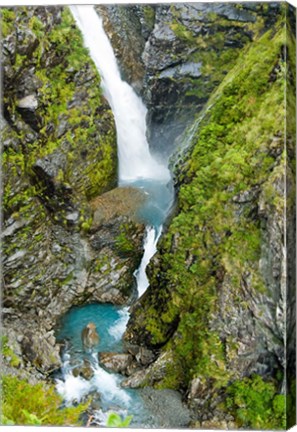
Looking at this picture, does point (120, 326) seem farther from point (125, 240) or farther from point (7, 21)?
point (7, 21)

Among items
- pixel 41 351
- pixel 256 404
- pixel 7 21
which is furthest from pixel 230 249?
pixel 7 21

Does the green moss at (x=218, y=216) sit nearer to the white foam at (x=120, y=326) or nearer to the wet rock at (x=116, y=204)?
the white foam at (x=120, y=326)

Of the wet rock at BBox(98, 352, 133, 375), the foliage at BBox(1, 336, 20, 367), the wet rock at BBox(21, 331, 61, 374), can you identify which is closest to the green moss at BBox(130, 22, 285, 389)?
the wet rock at BBox(98, 352, 133, 375)

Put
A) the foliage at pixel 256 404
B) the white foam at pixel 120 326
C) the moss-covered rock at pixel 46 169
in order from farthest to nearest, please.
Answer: the moss-covered rock at pixel 46 169 < the white foam at pixel 120 326 < the foliage at pixel 256 404

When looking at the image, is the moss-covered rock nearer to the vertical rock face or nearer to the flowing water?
the flowing water

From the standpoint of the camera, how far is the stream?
17.2ft

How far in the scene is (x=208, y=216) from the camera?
17.3ft

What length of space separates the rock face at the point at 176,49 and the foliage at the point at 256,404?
2.06 metres

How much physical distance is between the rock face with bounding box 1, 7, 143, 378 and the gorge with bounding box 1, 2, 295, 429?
0.01 meters

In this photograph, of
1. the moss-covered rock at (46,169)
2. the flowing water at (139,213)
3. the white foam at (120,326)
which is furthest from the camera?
A: the moss-covered rock at (46,169)

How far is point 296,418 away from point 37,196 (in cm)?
294

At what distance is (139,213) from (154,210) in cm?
13

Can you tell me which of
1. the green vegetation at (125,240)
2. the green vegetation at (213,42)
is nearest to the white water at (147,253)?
the green vegetation at (125,240)

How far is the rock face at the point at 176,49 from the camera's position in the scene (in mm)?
5121
